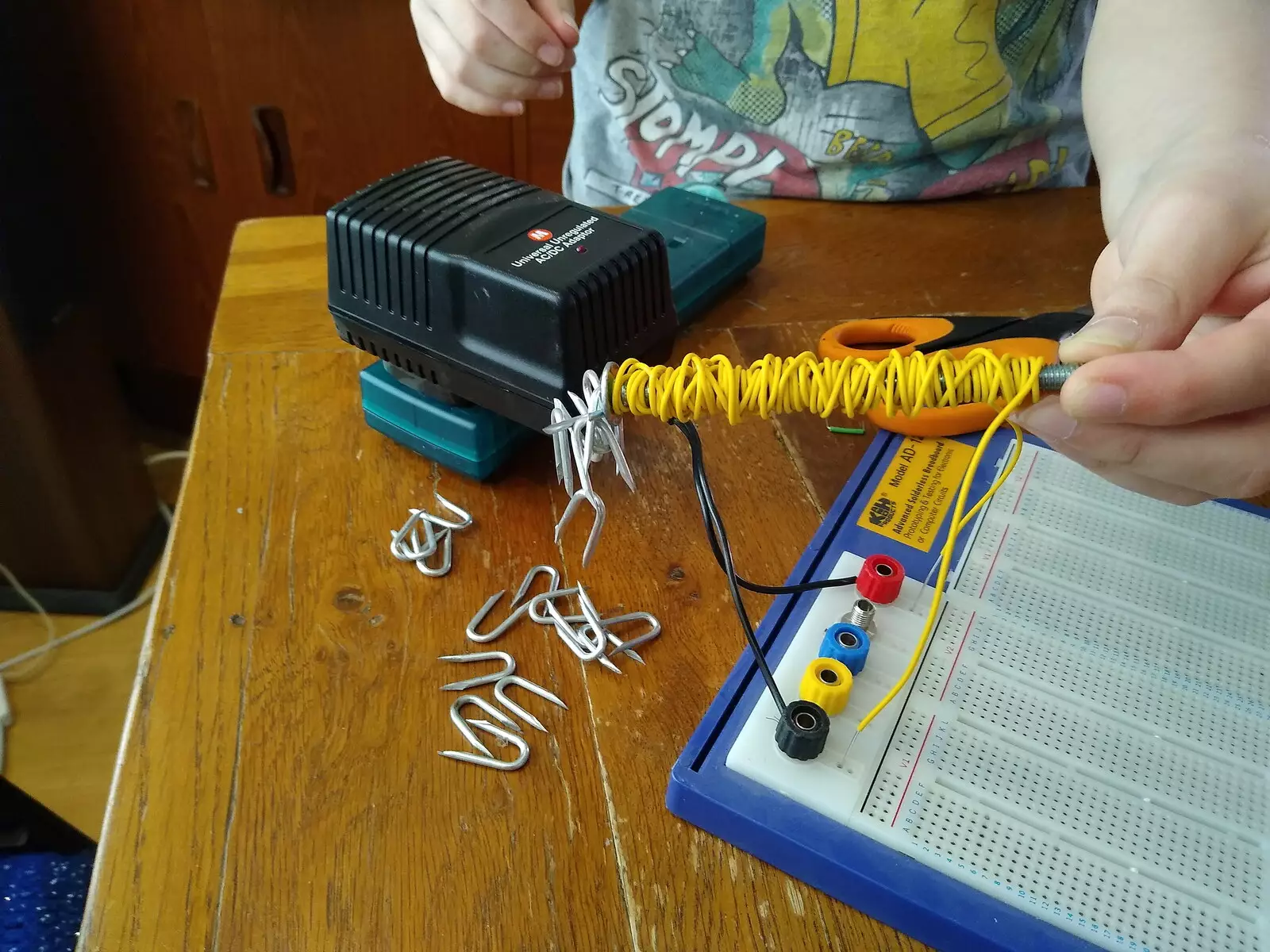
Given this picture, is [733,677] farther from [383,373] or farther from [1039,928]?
[383,373]

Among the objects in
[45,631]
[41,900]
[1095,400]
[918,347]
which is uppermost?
[1095,400]

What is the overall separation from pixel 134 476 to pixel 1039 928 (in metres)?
1.45

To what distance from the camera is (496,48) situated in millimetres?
708

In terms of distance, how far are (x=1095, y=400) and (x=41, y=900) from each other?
0.73 m

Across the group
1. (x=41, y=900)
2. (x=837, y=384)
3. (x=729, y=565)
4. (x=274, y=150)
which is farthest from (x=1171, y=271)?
(x=274, y=150)

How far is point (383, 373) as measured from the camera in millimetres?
668

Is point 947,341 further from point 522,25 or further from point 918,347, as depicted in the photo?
point 522,25

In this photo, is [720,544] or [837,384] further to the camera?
[720,544]

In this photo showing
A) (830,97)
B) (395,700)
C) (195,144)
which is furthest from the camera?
(195,144)

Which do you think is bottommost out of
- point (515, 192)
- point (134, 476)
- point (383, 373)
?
point (134, 476)

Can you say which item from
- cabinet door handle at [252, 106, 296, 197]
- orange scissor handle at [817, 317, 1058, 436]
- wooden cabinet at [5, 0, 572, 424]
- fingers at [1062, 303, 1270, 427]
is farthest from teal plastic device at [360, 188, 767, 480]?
cabinet door handle at [252, 106, 296, 197]

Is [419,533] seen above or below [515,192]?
below

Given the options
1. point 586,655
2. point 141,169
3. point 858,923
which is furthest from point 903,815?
point 141,169

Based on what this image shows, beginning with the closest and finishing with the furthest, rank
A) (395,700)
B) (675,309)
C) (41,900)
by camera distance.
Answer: (395,700)
(41,900)
(675,309)
